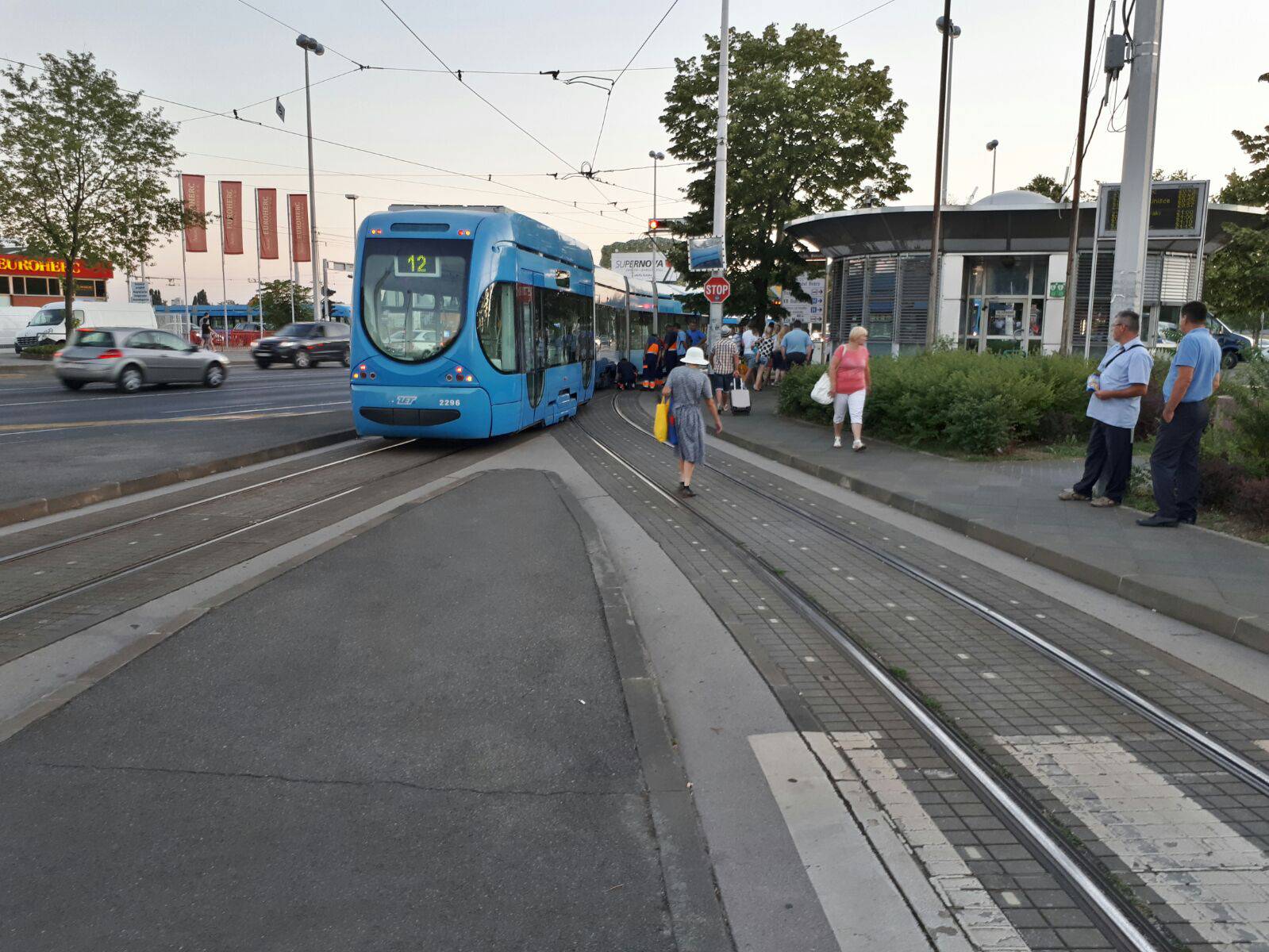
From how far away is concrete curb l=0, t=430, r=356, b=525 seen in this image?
359 inches

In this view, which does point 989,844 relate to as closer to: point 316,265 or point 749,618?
point 749,618

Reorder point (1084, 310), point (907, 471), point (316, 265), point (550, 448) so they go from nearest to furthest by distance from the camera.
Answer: point (907, 471) < point (550, 448) < point (1084, 310) < point (316, 265)

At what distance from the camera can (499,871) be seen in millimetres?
3125

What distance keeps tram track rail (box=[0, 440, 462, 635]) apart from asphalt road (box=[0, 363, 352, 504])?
1328 mm

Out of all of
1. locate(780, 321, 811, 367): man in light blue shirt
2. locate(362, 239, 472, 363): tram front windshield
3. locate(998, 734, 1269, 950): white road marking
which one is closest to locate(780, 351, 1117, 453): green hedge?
locate(362, 239, 472, 363): tram front windshield

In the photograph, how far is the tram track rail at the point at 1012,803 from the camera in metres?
2.88

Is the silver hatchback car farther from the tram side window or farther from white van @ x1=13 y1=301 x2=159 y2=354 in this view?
the tram side window

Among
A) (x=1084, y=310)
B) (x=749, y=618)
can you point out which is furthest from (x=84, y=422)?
(x=1084, y=310)

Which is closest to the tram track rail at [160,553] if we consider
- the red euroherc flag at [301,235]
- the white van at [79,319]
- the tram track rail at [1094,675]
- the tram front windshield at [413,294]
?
the tram front windshield at [413,294]

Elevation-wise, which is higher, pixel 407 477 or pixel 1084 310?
pixel 1084 310

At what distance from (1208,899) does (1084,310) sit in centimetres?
2975

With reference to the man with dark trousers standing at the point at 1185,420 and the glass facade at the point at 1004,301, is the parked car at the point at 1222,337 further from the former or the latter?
the man with dark trousers standing at the point at 1185,420

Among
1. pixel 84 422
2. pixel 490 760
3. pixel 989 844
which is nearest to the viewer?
pixel 989 844

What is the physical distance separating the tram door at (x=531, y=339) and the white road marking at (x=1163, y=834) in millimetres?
11901
